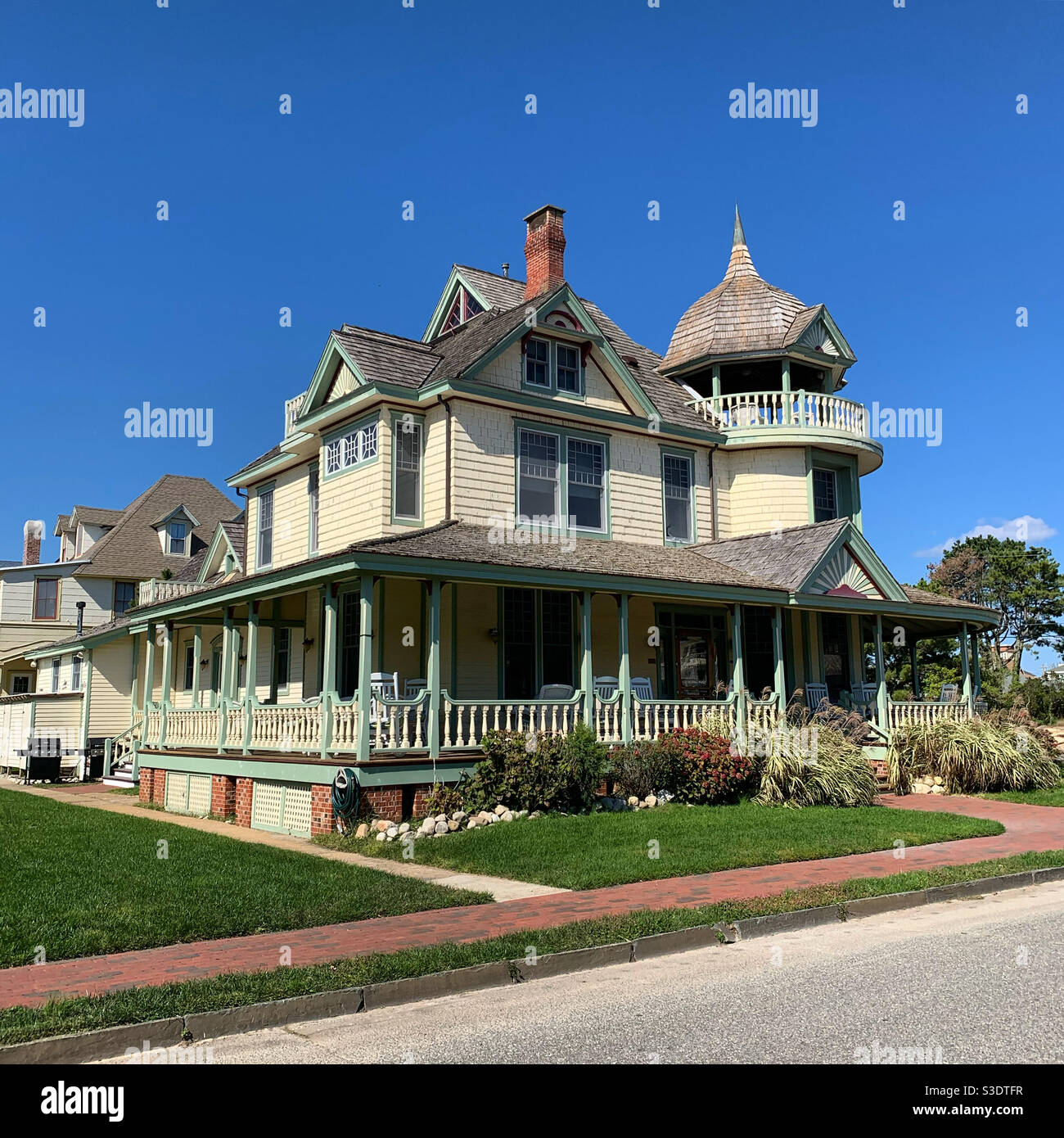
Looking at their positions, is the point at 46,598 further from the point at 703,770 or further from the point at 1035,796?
the point at 1035,796

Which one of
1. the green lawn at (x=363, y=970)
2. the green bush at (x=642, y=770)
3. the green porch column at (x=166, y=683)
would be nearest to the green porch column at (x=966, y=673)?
the green bush at (x=642, y=770)

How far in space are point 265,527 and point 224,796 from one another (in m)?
8.60

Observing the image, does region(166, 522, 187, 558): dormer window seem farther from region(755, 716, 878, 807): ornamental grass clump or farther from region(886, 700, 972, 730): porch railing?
region(755, 716, 878, 807): ornamental grass clump

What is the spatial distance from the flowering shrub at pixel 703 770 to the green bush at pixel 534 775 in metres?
1.51

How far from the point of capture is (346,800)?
1447 centimetres

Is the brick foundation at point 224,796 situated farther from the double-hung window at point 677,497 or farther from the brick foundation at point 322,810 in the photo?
the double-hung window at point 677,497

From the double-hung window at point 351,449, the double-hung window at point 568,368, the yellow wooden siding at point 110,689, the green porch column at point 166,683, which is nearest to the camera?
the double-hung window at point 351,449

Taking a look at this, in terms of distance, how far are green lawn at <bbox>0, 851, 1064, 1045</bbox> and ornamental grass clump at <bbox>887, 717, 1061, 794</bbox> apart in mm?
9936

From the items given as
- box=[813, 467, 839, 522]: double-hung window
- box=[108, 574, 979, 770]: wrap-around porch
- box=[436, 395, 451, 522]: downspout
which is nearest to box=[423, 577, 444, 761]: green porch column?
box=[108, 574, 979, 770]: wrap-around porch

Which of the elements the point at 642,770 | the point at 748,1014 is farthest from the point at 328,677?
the point at 748,1014

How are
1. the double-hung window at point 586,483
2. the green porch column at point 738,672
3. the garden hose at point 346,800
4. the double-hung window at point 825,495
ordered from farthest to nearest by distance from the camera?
the double-hung window at point 825,495 < the double-hung window at point 586,483 < the green porch column at point 738,672 < the garden hose at point 346,800

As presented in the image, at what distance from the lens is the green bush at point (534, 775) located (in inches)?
599

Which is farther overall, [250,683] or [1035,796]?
[1035,796]

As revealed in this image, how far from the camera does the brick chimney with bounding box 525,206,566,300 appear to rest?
77.6 feet
